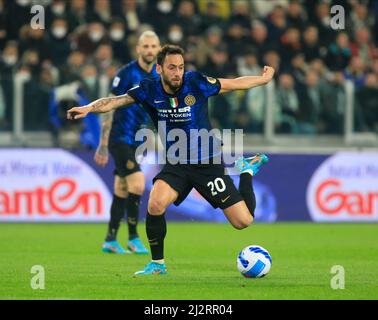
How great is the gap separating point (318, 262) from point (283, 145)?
7509 millimetres

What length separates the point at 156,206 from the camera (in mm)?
10469

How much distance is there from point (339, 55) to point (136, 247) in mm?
8890

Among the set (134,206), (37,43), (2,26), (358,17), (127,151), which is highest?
(358,17)

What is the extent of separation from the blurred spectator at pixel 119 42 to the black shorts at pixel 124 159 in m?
6.49

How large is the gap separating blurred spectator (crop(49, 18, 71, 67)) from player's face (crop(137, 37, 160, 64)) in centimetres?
659

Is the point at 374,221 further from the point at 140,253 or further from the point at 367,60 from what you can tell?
the point at 140,253

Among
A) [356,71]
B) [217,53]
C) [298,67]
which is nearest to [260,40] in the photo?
[298,67]

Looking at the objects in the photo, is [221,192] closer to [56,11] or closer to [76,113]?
[76,113]

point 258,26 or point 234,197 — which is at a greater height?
point 258,26

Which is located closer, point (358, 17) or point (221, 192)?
point (221, 192)

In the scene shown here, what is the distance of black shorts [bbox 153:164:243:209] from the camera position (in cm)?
1067

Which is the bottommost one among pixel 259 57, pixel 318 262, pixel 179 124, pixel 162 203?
pixel 318 262
